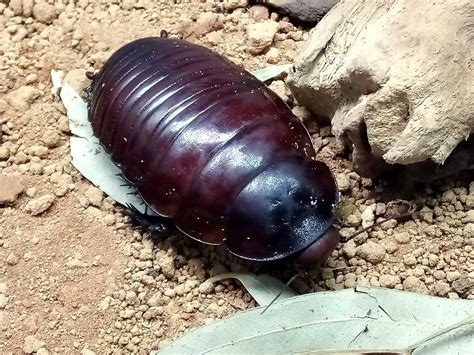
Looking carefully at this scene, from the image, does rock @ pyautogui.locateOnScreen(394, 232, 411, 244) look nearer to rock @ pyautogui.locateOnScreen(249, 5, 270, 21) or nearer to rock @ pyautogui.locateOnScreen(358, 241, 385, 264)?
rock @ pyautogui.locateOnScreen(358, 241, 385, 264)

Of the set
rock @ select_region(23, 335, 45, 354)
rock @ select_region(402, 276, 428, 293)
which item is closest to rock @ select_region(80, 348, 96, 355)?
rock @ select_region(23, 335, 45, 354)

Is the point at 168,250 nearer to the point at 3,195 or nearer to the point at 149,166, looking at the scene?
the point at 149,166

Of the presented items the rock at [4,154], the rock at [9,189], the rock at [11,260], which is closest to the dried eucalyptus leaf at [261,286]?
the rock at [11,260]

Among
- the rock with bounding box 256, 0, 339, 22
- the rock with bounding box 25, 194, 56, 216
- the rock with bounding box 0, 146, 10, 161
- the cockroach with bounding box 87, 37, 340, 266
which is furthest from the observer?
the rock with bounding box 256, 0, 339, 22

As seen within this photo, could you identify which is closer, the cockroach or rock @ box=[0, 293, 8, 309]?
the cockroach

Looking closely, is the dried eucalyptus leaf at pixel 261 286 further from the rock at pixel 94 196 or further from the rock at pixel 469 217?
the rock at pixel 469 217

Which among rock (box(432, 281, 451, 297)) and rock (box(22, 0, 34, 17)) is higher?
rock (box(22, 0, 34, 17))


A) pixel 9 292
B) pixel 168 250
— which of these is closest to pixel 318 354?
pixel 168 250
